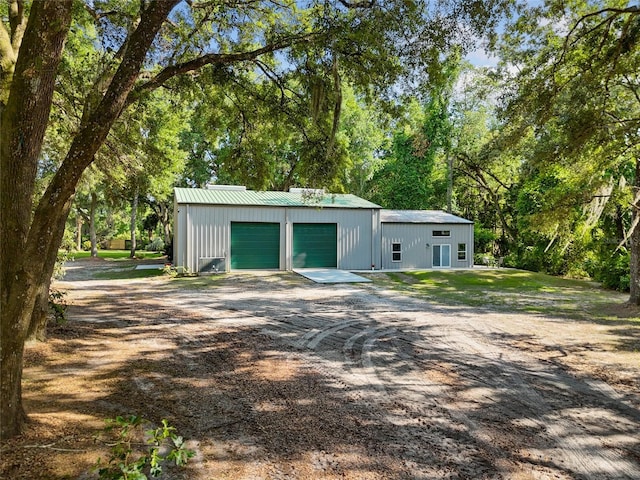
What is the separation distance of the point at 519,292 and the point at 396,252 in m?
8.75

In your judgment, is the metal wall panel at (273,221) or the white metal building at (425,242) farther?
the white metal building at (425,242)

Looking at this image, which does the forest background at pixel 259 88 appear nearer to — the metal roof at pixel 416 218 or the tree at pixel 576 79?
the tree at pixel 576 79

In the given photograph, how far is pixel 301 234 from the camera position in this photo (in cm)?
2258

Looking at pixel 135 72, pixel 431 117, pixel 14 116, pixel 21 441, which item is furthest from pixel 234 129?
pixel 431 117

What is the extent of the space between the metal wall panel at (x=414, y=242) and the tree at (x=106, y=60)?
53.5 feet

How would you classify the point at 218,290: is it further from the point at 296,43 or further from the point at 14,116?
the point at 14,116

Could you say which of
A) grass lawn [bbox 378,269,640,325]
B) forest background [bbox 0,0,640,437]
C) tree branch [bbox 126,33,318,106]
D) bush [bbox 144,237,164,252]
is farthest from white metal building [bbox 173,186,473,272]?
bush [bbox 144,237,164,252]

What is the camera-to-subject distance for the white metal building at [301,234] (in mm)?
20547

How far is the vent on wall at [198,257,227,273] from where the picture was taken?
20.4 meters

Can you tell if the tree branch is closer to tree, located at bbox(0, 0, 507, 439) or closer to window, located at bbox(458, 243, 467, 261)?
tree, located at bbox(0, 0, 507, 439)

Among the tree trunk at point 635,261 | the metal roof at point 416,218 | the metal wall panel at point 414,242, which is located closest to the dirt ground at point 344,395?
the tree trunk at point 635,261

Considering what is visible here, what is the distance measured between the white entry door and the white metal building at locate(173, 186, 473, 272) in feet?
0.19

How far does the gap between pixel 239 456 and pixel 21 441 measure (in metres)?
1.72

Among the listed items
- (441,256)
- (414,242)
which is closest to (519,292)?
(414,242)
